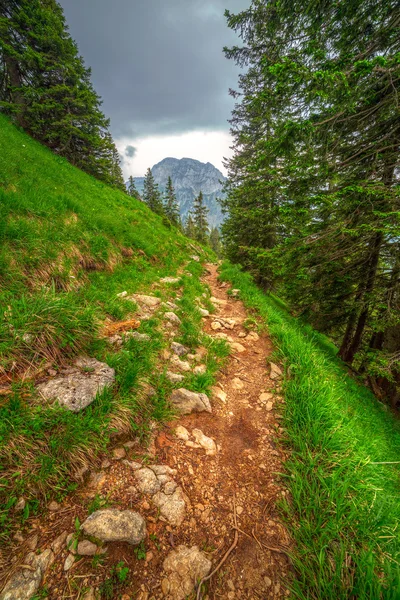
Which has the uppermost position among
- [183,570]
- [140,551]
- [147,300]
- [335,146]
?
[335,146]

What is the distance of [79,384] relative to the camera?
2.51 meters

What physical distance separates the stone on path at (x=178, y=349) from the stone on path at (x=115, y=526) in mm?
2396

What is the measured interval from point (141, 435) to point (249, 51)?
10.5m

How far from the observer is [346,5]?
181 inches

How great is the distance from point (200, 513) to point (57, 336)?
258 centimetres

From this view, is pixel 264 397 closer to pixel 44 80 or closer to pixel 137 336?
pixel 137 336

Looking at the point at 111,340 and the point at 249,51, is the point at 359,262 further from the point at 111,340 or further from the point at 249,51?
the point at 111,340

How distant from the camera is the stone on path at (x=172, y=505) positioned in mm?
2035

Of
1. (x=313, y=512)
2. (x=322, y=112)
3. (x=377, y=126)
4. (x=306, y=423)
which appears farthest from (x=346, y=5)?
(x=313, y=512)

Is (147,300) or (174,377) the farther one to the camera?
(147,300)

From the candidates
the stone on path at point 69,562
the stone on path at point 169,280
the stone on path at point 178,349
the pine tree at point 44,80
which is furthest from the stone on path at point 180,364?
the pine tree at point 44,80

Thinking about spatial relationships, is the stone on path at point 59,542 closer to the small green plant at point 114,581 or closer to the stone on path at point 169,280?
the small green plant at point 114,581

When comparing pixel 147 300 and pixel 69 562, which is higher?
pixel 147 300

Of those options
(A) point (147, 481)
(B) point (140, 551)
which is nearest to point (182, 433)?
(A) point (147, 481)
